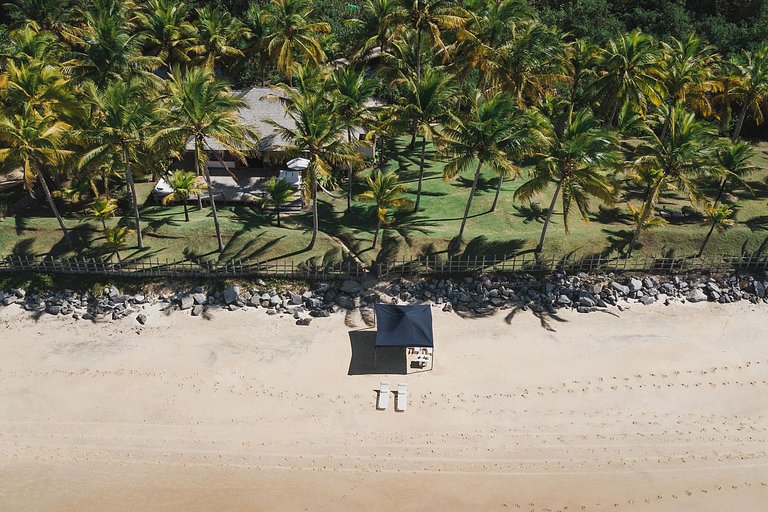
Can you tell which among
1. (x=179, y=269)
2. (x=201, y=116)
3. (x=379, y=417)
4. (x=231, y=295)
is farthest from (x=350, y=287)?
(x=201, y=116)

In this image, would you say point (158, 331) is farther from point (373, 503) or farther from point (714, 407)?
point (714, 407)

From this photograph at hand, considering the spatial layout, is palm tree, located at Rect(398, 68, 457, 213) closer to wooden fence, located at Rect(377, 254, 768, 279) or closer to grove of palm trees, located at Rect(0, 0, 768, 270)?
grove of palm trees, located at Rect(0, 0, 768, 270)

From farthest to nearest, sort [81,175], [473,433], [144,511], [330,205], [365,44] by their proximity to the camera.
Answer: [365,44], [330,205], [81,175], [473,433], [144,511]

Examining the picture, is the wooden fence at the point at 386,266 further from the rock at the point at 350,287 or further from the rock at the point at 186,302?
the rock at the point at 186,302

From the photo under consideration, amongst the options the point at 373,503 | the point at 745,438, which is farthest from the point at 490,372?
the point at 745,438

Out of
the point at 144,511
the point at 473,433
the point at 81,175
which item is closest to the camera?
the point at 144,511

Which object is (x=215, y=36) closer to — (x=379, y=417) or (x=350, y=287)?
(x=350, y=287)
